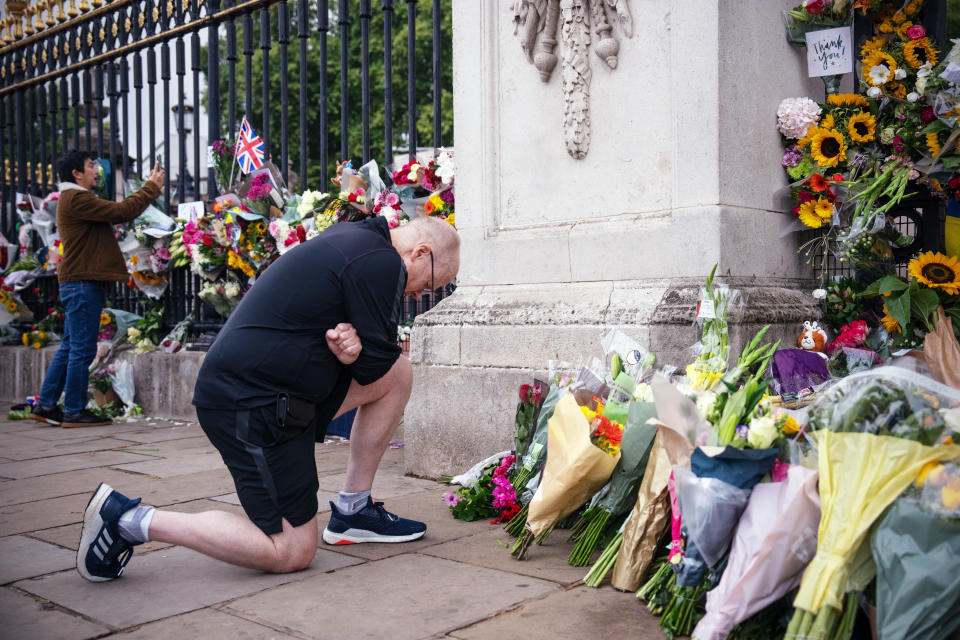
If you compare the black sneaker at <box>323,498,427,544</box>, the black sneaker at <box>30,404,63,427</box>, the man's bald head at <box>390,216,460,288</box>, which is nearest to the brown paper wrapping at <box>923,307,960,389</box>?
the man's bald head at <box>390,216,460,288</box>

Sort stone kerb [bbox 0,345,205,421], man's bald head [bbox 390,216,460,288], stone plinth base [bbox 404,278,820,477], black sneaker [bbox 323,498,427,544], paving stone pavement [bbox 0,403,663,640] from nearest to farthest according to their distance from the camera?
1. paving stone pavement [bbox 0,403,663,640]
2. man's bald head [bbox 390,216,460,288]
3. black sneaker [bbox 323,498,427,544]
4. stone plinth base [bbox 404,278,820,477]
5. stone kerb [bbox 0,345,205,421]

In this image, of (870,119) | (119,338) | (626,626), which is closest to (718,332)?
(626,626)

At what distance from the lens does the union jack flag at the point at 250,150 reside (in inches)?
271

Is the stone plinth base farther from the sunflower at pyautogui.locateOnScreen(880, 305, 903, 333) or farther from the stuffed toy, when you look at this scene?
the sunflower at pyautogui.locateOnScreen(880, 305, 903, 333)

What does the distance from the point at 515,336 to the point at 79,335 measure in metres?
4.40

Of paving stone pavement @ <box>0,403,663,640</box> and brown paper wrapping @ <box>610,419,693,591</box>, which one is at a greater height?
brown paper wrapping @ <box>610,419,693,591</box>

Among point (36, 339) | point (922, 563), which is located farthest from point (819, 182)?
point (36, 339)

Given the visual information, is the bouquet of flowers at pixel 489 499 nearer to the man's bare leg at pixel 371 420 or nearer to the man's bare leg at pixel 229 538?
the man's bare leg at pixel 371 420

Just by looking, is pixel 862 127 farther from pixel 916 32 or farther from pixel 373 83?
pixel 373 83

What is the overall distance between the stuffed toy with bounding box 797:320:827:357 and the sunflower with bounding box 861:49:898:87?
1.12 m

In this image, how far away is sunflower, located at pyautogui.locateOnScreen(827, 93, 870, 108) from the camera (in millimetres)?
4004

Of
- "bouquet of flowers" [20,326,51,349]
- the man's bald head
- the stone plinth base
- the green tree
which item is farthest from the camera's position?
the green tree

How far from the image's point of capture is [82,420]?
23.4 ft

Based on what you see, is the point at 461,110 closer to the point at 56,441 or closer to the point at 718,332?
the point at 718,332
